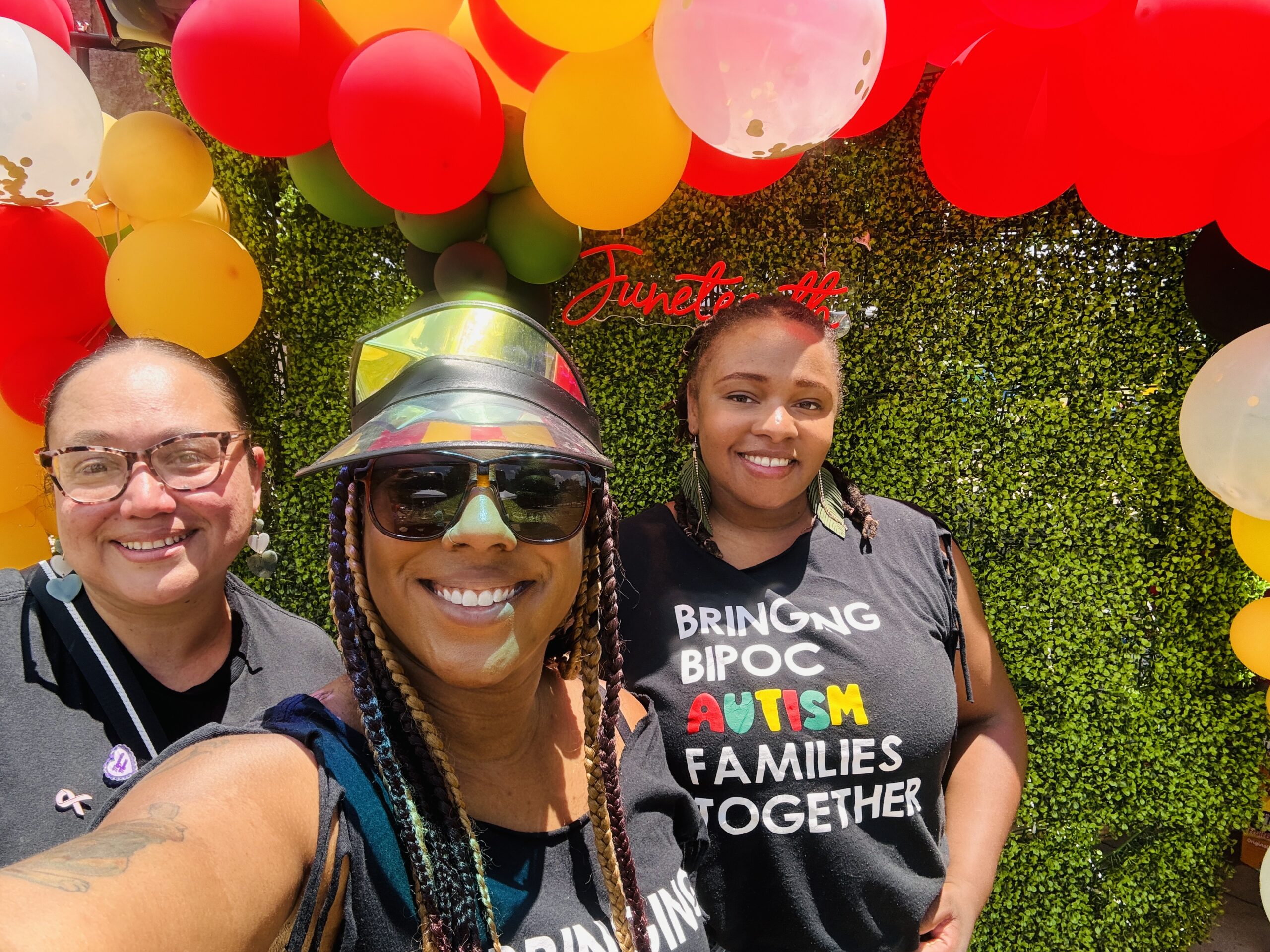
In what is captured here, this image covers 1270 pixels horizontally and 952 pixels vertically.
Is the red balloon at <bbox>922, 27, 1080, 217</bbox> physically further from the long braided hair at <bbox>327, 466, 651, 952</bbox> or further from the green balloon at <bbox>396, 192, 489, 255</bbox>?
the long braided hair at <bbox>327, 466, 651, 952</bbox>

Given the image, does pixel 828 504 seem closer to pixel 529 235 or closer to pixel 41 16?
pixel 529 235

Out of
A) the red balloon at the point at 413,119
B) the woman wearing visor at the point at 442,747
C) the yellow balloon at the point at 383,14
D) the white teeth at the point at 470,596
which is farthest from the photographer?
the yellow balloon at the point at 383,14

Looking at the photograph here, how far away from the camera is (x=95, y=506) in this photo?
1.71 m

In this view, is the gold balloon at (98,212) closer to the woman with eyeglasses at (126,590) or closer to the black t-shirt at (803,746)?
the woman with eyeglasses at (126,590)

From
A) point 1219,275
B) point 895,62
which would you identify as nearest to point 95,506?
point 895,62

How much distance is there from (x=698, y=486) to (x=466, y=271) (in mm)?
1089

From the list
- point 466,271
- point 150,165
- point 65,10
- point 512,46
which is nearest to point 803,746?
point 466,271

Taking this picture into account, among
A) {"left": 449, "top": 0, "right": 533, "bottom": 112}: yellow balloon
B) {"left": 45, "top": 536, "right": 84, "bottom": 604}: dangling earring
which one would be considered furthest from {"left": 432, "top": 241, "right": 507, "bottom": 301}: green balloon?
{"left": 45, "top": 536, "right": 84, "bottom": 604}: dangling earring

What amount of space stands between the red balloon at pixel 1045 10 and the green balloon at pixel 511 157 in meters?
1.44

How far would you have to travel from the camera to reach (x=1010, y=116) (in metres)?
2.02

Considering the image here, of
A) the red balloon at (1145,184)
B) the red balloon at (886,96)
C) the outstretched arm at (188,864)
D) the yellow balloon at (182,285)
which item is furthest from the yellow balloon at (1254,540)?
the yellow balloon at (182,285)

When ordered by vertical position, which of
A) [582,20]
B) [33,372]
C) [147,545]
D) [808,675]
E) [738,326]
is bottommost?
[808,675]

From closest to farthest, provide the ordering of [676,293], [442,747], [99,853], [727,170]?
[99,853]
[442,747]
[727,170]
[676,293]

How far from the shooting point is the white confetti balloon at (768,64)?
1728 mm
